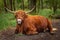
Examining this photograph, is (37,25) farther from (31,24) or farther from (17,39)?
(17,39)

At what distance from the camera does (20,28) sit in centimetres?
1001

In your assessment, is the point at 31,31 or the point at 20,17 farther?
the point at 31,31

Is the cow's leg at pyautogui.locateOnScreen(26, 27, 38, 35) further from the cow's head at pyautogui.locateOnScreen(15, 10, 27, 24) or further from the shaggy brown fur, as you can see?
the cow's head at pyautogui.locateOnScreen(15, 10, 27, 24)

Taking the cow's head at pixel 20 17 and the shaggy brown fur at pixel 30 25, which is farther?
the shaggy brown fur at pixel 30 25

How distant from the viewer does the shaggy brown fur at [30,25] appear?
990cm

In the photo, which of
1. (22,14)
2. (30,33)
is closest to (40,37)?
(30,33)

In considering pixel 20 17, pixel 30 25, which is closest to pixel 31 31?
pixel 30 25

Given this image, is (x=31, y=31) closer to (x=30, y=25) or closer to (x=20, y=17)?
(x=30, y=25)

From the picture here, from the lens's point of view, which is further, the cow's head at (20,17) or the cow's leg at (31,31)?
the cow's leg at (31,31)

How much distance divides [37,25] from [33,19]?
0.31 meters

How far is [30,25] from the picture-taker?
10078mm

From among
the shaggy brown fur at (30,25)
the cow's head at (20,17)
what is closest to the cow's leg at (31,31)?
the shaggy brown fur at (30,25)

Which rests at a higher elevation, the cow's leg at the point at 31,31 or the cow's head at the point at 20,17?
the cow's head at the point at 20,17

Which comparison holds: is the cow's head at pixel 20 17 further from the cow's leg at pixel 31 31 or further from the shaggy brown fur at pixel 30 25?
the cow's leg at pixel 31 31
